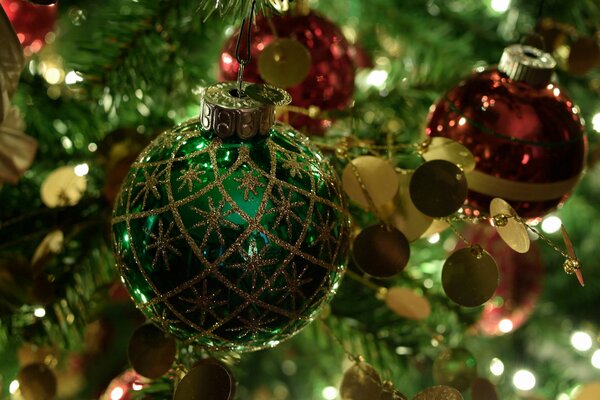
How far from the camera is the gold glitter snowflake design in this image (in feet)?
1.62

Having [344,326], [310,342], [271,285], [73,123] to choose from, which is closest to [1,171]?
[73,123]

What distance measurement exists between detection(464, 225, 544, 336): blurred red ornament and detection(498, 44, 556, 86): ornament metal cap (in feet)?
1.07

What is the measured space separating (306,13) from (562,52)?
38 cm

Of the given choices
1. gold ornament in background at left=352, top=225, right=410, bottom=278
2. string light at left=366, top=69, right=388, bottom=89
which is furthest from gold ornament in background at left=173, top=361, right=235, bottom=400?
string light at left=366, top=69, right=388, bottom=89

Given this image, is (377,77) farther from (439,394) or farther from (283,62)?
(439,394)

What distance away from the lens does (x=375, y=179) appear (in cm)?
62

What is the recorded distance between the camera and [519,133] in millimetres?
646

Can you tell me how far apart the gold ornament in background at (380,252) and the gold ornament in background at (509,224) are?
79mm

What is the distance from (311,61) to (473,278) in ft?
0.92

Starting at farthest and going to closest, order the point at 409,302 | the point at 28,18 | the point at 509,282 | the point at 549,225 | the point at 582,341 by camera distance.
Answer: the point at 582,341
the point at 549,225
the point at 509,282
the point at 28,18
the point at 409,302

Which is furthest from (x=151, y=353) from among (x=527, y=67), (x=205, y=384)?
(x=527, y=67)

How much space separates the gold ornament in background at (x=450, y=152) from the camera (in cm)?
63

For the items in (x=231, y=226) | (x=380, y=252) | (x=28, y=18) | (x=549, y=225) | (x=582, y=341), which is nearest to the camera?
→ (x=231, y=226)

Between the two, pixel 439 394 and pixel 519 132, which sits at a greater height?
pixel 519 132
